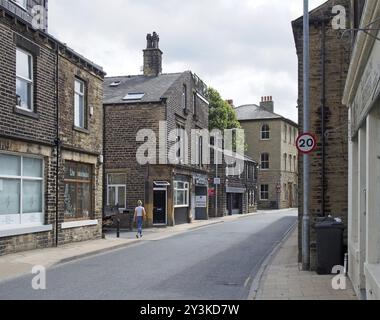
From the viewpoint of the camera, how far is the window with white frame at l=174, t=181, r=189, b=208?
109ft

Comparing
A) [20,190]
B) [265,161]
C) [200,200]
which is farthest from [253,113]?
[20,190]

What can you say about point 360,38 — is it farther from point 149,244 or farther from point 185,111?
point 185,111

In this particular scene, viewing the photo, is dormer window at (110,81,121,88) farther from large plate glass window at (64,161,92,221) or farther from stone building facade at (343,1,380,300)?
stone building facade at (343,1,380,300)

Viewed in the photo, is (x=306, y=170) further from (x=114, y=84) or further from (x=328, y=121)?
(x=114, y=84)

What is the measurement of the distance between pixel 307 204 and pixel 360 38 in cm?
576

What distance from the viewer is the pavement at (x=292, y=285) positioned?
9391 mm

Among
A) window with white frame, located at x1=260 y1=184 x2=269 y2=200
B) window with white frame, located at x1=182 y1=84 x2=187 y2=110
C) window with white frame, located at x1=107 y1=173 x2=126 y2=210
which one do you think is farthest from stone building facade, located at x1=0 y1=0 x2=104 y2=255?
window with white frame, located at x1=260 y1=184 x2=269 y2=200

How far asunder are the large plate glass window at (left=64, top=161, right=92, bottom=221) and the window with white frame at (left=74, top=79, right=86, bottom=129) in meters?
1.62

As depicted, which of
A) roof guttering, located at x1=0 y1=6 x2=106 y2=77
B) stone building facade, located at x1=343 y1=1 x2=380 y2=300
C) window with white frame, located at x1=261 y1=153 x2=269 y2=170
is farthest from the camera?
window with white frame, located at x1=261 y1=153 x2=269 y2=170

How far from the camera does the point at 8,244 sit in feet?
51.3

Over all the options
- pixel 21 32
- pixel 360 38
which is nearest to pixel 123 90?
pixel 21 32

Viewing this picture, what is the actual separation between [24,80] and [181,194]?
18712 mm

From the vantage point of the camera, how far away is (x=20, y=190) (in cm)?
1664

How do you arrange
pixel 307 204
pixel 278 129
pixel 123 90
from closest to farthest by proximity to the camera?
1. pixel 307 204
2. pixel 123 90
3. pixel 278 129
